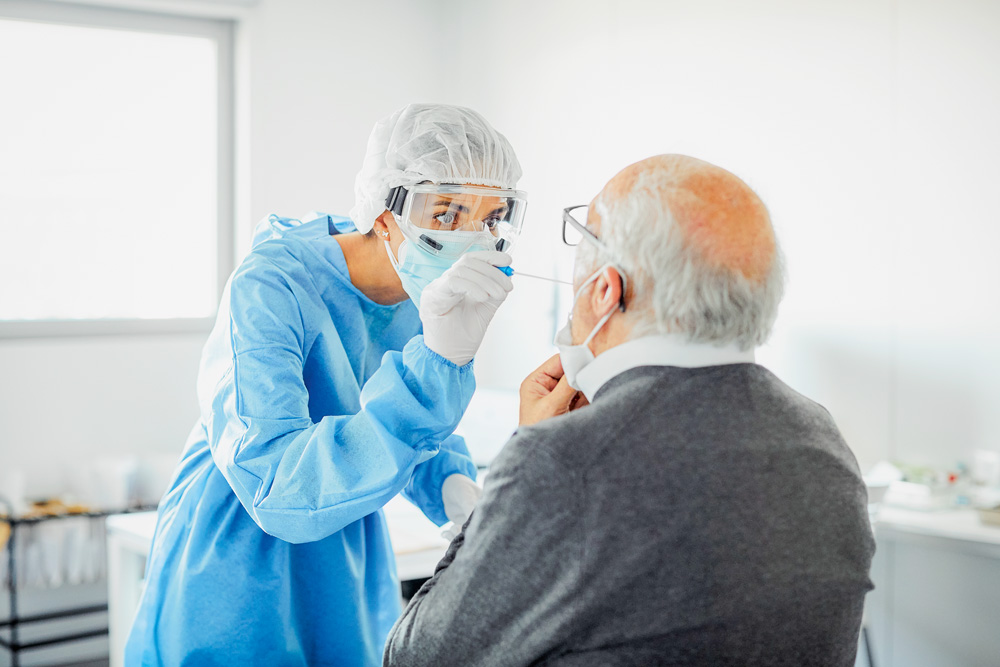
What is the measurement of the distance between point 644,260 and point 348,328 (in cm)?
66

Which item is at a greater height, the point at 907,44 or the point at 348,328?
the point at 907,44

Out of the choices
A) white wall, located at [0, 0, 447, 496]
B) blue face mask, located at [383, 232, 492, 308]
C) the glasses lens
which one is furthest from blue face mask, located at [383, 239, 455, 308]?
white wall, located at [0, 0, 447, 496]

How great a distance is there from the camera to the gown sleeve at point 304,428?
114cm

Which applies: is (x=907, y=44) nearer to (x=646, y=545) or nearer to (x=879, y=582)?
(x=879, y=582)

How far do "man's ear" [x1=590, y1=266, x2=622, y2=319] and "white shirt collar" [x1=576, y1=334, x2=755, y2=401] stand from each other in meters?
0.05

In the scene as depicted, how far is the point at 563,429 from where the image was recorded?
863 millimetres

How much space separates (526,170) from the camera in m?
3.97

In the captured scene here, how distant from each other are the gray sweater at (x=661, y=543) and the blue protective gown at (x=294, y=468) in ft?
1.02

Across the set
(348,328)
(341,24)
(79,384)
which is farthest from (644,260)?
(341,24)

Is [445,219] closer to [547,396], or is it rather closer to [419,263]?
[419,263]

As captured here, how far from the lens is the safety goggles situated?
4.58 feet

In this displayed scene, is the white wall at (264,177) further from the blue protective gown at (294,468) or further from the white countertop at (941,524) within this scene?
the white countertop at (941,524)

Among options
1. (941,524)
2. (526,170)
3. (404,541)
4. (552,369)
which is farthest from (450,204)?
(526,170)

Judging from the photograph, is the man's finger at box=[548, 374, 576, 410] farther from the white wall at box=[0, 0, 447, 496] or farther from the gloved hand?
the white wall at box=[0, 0, 447, 496]
